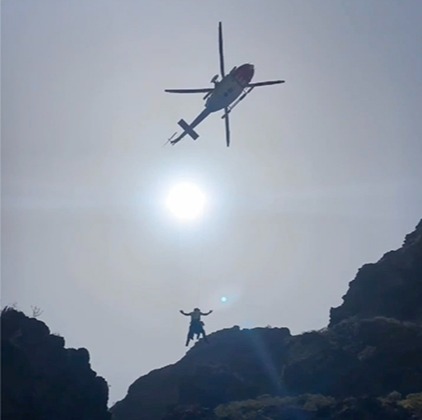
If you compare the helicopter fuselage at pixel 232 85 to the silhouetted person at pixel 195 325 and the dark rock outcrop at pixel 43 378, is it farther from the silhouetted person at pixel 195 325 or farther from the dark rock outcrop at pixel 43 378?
the dark rock outcrop at pixel 43 378

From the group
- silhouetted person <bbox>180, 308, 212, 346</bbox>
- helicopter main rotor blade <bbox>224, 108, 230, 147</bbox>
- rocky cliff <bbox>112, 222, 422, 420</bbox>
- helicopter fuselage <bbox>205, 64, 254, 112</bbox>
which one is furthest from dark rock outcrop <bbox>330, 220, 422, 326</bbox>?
helicopter fuselage <bbox>205, 64, 254, 112</bbox>

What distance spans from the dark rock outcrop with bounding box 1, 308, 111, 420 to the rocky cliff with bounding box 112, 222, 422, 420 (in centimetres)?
510

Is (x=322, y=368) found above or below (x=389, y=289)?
below

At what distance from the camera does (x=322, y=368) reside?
41.8 m

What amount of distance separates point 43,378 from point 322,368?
18689 mm

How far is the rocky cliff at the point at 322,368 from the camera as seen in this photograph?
36.8 metres

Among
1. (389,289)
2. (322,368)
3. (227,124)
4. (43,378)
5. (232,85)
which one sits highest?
(232,85)

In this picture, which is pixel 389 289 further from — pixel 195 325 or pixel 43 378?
pixel 43 378

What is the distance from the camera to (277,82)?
3825cm

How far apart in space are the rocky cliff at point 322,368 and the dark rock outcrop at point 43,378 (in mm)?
5104

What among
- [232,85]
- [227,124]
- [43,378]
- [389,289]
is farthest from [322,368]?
[232,85]

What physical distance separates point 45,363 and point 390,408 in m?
19.6

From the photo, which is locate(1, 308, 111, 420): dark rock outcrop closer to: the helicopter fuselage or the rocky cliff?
the rocky cliff

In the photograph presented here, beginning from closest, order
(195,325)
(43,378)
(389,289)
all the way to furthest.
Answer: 1. (43,378)
2. (195,325)
3. (389,289)
